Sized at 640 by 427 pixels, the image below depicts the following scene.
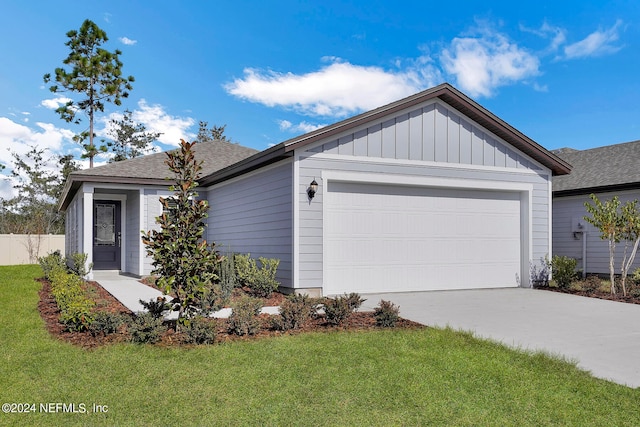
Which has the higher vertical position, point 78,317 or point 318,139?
point 318,139

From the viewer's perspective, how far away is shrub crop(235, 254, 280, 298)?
8781 millimetres

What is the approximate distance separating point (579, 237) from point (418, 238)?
7.14 meters

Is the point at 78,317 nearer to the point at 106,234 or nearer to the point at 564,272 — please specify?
the point at 564,272

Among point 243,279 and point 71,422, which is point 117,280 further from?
point 71,422

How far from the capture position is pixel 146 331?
5094mm

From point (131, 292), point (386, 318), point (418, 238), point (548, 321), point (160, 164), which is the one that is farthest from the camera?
point (160, 164)

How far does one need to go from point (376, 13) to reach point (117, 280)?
33.9 feet

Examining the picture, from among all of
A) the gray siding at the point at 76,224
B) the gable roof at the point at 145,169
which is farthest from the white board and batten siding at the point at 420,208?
the gray siding at the point at 76,224

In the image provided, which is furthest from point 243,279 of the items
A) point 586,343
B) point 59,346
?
point 586,343

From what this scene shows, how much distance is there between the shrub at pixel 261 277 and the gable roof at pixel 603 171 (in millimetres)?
10033

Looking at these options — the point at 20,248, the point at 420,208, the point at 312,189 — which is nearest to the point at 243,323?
the point at 312,189

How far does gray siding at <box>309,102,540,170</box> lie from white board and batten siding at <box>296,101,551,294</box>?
0.07 ft

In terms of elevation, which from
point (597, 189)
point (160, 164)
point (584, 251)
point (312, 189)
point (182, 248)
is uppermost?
point (160, 164)

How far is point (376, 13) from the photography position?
513 inches
